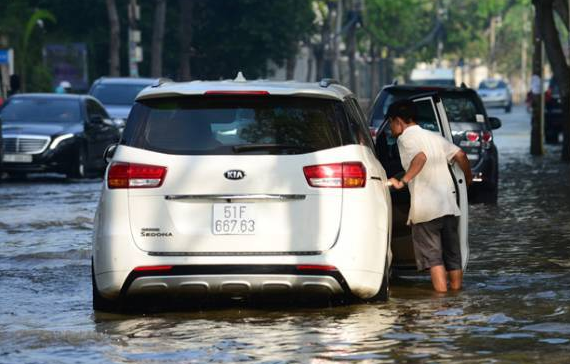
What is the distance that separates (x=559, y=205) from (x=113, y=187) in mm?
11357

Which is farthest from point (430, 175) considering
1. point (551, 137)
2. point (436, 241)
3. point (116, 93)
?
point (551, 137)

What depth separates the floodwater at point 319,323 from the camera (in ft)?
29.3

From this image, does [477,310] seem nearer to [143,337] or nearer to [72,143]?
[143,337]

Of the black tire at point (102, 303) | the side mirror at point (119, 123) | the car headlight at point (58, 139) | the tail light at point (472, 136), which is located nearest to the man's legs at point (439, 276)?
the black tire at point (102, 303)

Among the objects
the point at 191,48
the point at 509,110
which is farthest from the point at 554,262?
the point at 509,110

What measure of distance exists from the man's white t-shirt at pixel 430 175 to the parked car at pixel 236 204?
4.60 ft

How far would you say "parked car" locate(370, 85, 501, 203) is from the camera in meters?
21.0

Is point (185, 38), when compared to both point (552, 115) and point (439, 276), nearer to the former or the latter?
point (552, 115)

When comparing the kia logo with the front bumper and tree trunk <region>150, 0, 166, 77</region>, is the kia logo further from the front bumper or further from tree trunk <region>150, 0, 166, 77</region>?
tree trunk <region>150, 0, 166, 77</region>

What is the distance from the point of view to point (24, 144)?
88.2ft

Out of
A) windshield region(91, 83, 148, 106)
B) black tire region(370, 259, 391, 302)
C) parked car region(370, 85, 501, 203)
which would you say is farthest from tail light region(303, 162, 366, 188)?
windshield region(91, 83, 148, 106)

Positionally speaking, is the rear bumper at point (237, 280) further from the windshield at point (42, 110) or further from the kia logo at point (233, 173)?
the windshield at point (42, 110)

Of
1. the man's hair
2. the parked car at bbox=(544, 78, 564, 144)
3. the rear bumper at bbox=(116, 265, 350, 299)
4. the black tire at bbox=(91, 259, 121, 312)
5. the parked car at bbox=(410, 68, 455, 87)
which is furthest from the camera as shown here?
the parked car at bbox=(410, 68, 455, 87)

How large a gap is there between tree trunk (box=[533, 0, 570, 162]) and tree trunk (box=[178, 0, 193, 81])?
30.5 metres
